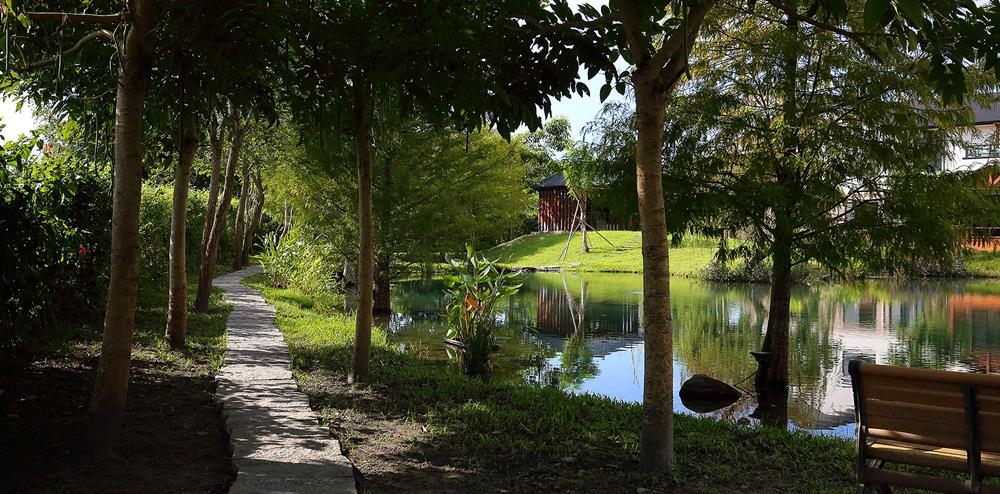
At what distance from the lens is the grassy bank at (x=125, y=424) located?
156 inches

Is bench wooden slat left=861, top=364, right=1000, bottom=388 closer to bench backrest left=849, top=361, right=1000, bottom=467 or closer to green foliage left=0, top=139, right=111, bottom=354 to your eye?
bench backrest left=849, top=361, right=1000, bottom=467

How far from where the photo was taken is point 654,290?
4.40 m

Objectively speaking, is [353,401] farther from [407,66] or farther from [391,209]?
[391,209]

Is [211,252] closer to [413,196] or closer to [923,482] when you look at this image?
[413,196]

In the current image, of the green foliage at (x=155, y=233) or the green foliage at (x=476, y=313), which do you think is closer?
the green foliage at (x=476, y=313)

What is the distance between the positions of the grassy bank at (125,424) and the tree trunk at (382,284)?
6.71 m

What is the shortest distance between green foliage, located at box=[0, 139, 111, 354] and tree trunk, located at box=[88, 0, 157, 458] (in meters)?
1.49

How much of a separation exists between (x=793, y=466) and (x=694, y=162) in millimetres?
5221

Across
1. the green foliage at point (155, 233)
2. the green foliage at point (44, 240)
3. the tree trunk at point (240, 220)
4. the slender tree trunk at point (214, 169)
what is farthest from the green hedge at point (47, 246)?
the tree trunk at point (240, 220)

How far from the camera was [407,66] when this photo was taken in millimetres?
4613

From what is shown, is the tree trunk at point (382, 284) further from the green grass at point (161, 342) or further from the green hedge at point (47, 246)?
the green hedge at point (47, 246)

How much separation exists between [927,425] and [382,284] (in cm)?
1261

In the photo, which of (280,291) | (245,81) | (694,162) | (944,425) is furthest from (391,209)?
(944,425)

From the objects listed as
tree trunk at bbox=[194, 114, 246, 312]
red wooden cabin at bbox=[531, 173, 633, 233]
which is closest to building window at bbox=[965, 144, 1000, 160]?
tree trunk at bbox=[194, 114, 246, 312]
